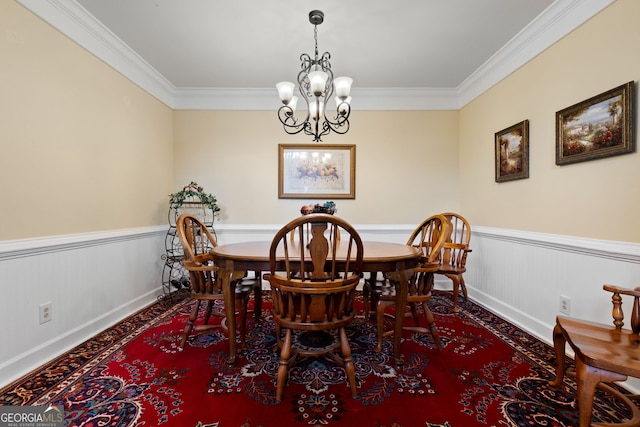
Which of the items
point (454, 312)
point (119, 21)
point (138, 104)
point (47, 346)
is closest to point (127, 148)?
point (138, 104)

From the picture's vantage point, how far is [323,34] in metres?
2.43

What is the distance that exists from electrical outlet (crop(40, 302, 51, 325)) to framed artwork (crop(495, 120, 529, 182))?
13.0ft

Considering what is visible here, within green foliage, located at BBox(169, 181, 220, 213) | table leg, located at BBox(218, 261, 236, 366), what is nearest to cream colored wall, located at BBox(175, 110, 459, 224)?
green foliage, located at BBox(169, 181, 220, 213)

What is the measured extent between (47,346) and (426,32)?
152 inches

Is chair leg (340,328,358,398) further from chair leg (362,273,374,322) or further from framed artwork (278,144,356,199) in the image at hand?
framed artwork (278,144,356,199)

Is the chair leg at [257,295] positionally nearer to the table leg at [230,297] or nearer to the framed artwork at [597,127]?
the table leg at [230,297]

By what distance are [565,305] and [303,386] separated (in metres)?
2.03

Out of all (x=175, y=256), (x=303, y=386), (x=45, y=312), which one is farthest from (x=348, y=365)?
(x=175, y=256)

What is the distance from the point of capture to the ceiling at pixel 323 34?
2.10 m

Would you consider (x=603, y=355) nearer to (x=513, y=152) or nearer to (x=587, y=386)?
(x=587, y=386)

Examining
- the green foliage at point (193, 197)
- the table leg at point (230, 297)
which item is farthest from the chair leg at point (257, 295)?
the green foliage at point (193, 197)

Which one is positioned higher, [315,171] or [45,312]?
[315,171]

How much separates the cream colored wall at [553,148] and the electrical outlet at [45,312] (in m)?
3.84

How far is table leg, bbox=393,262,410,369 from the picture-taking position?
173 cm
